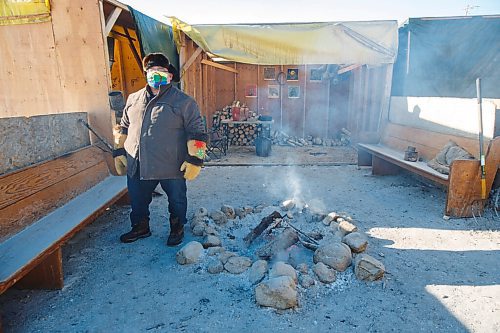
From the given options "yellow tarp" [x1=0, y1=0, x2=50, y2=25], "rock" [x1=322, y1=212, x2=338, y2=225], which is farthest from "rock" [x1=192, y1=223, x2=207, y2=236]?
"yellow tarp" [x1=0, y1=0, x2=50, y2=25]

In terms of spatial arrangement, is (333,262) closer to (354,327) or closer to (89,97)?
(354,327)

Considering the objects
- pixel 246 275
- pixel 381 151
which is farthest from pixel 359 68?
pixel 246 275

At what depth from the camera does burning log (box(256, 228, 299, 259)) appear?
9.10 ft

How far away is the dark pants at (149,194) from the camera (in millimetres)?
3104

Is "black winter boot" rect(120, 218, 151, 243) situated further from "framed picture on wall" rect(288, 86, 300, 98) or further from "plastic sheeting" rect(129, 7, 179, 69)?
"framed picture on wall" rect(288, 86, 300, 98)

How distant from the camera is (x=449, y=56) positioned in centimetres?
696

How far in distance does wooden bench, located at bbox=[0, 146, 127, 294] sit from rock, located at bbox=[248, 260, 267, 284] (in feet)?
4.66

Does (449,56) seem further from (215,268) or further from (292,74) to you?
(215,268)

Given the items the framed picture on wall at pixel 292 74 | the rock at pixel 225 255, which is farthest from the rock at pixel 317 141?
the rock at pixel 225 255

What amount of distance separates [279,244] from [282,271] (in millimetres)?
421

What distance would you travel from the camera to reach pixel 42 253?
213 cm

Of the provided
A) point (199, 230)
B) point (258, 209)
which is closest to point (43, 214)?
→ point (199, 230)

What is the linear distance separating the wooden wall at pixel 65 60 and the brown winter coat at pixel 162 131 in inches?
37.9

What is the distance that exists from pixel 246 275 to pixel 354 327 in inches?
35.0
